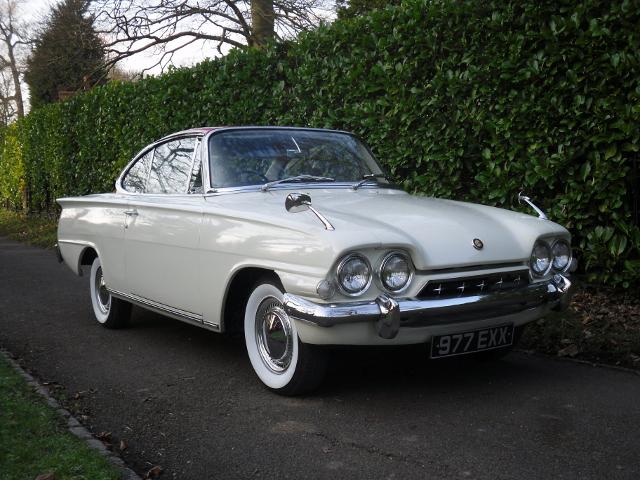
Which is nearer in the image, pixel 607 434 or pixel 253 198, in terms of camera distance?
pixel 607 434

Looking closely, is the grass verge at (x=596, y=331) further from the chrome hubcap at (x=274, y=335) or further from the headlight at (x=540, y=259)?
the chrome hubcap at (x=274, y=335)

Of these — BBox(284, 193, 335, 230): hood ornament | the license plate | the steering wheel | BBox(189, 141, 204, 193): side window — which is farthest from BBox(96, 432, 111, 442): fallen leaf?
the steering wheel

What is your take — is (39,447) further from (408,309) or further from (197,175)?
(197,175)

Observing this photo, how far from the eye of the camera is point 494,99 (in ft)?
21.0

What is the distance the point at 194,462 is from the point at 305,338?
0.85 metres

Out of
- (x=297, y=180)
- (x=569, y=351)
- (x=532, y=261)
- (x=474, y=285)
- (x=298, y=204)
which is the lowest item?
(x=569, y=351)

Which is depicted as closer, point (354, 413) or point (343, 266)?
point (343, 266)

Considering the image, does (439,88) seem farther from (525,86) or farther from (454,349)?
(454,349)

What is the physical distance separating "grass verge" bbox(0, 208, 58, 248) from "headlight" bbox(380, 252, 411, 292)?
1050cm

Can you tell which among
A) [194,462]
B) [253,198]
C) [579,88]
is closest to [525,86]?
[579,88]

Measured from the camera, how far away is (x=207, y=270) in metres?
4.49

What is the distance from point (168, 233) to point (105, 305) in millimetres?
1756

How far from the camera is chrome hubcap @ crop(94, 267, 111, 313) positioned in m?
6.32

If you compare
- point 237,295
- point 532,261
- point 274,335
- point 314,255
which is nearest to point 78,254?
point 237,295
